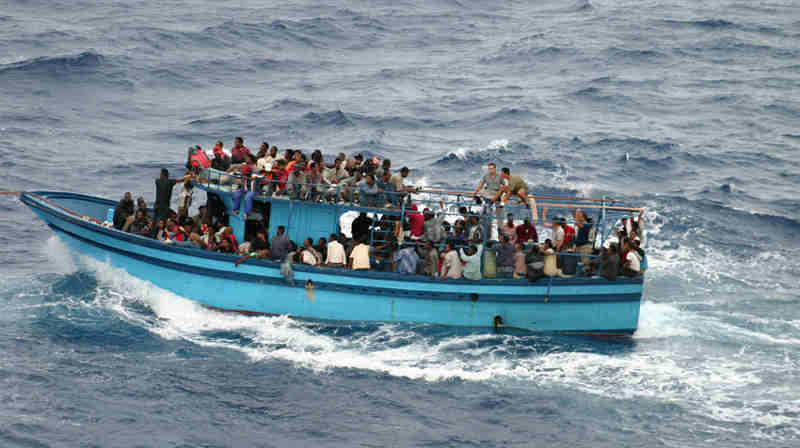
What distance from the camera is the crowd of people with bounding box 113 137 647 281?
22.7 m

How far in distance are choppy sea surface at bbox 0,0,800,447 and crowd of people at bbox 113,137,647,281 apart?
193 cm

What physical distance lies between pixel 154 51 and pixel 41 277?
31126mm

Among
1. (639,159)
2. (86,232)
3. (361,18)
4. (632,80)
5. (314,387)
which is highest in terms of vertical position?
(361,18)

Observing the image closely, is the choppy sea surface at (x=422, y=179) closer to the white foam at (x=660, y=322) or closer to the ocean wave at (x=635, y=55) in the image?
the white foam at (x=660, y=322)

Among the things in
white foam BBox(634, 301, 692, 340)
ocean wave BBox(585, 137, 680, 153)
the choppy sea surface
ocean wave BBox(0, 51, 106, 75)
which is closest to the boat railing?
white foam BBox(634, 301, 692, 340)

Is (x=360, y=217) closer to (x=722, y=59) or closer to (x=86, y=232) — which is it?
(x=86, y=232)

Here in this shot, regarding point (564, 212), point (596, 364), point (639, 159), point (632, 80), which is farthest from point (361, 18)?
point (596, 364)

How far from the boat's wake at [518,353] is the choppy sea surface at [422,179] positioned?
0.07m

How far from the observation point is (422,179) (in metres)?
35.4

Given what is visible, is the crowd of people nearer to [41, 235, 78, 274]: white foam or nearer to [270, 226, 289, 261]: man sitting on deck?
[270, 226, 289, 261]: man sitting on deck

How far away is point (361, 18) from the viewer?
63406 mm

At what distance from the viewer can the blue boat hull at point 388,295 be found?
22828 millimetres

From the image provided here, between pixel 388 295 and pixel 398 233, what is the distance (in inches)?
69.4

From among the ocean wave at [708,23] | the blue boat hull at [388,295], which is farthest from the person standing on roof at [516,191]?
the ocean wave at [708,23]
